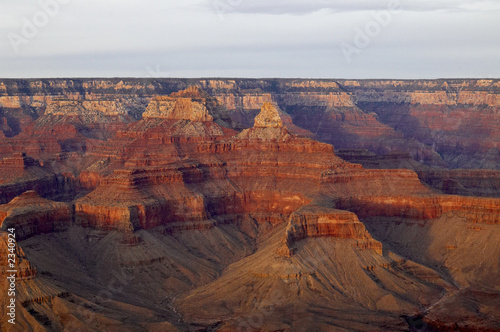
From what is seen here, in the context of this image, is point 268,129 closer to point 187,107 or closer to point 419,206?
point 187,107

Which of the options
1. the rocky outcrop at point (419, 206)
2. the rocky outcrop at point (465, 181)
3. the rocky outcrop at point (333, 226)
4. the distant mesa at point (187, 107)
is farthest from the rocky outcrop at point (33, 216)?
the rocky outcrop at point (465, 181)

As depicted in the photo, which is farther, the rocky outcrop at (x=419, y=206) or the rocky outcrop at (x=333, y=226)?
the rocky outcrop at (x=419, y=206)

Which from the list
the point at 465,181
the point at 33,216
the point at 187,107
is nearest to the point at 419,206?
the point at 465,181

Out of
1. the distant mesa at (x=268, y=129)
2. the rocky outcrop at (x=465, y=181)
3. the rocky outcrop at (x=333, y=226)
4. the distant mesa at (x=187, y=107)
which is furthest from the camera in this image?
the distant mesa at (x=187, y=107)

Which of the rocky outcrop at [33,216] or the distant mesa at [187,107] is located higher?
the distant mesa at [187,107]

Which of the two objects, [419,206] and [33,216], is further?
[419,206]

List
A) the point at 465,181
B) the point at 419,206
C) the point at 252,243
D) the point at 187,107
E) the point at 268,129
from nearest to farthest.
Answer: the point at 419,206, the point at 252,243, the point at 268,129, the point at 465,181, the point at 187,107

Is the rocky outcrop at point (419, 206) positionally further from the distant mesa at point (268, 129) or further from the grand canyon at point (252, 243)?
the distant mesa at point (268, 129)

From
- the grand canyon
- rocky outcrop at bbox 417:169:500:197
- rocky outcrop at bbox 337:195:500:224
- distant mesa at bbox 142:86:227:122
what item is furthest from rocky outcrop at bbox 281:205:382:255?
distant mesa at bbox 142:86:227:122

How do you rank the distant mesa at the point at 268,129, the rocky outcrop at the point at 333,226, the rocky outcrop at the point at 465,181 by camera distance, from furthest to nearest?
the rocky outcrop at the point at 465,181, the distant mesa at the point at 268,129, the rocky outcrop at the point at 333,226

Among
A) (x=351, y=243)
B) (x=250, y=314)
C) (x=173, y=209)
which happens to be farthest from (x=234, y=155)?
(x=250, y=314)
